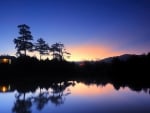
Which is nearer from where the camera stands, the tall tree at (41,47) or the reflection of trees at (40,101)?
the reflection of trees at (40,101)

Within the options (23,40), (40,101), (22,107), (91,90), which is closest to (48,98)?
(40,101)

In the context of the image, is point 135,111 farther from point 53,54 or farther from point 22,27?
point 53,54

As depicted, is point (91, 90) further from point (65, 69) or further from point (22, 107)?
point (65, 69)

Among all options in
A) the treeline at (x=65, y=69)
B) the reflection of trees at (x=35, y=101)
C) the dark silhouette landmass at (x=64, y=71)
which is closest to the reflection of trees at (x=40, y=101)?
the reflection of trees at (x=35, y=101)

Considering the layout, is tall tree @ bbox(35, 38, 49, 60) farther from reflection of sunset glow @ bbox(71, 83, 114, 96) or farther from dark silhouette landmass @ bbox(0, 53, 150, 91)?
reflection of sunset glow @ bbox(71, 83, 114, 96)

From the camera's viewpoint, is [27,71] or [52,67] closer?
[27,71]

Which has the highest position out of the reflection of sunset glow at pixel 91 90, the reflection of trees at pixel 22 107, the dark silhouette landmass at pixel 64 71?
the dark silhouette landmass at pixel 64 71

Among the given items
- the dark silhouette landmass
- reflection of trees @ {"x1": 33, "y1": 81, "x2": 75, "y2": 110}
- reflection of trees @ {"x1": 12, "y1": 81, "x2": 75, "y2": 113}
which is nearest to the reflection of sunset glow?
reflection of trees @ {"x1": 33, "y1": 81, "x2": 75, "y2": 110}

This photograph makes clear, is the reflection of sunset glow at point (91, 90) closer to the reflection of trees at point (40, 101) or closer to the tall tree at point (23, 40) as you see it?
the reflection of trees at point (40, 101)

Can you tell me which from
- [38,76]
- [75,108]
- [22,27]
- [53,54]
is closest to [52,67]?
[38,76]

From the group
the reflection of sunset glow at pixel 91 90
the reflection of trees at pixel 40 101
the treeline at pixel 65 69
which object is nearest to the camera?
the reflection of trees at pixel 40 101

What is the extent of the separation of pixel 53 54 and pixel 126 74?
17.3m

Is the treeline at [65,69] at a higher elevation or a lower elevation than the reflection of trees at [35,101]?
higher

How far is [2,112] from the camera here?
1341 cm
